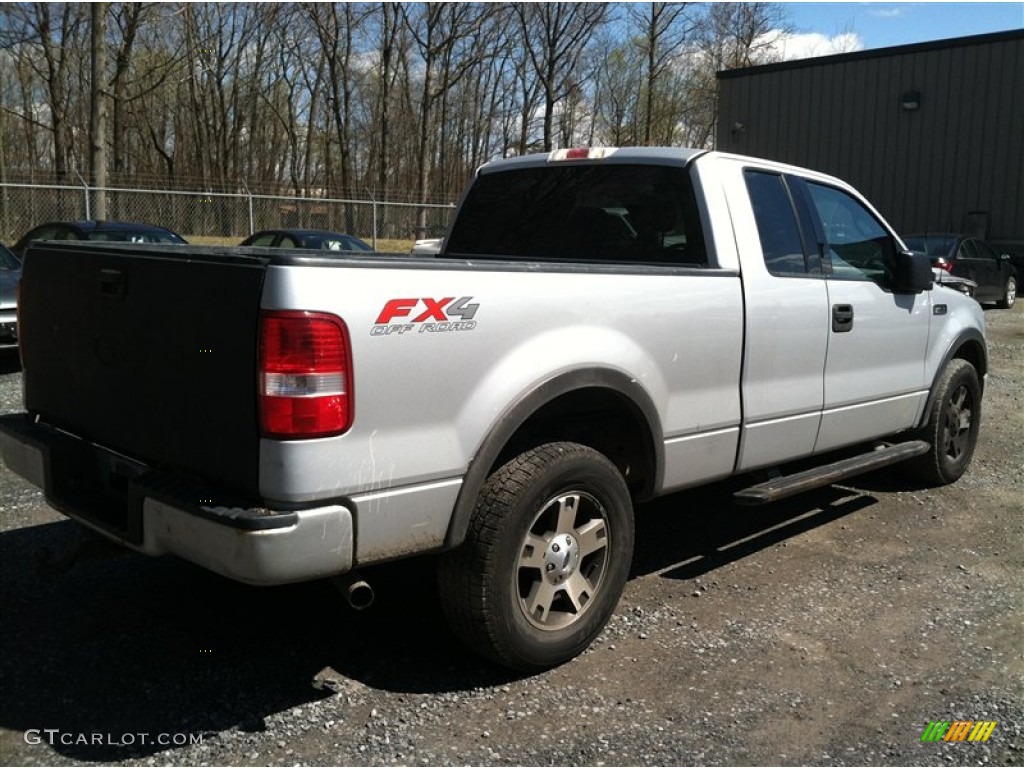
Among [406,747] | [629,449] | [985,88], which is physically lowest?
[406,747]

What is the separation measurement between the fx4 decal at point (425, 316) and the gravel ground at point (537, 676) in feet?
4.37

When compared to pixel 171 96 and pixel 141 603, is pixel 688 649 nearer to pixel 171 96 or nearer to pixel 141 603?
pixel 141 603

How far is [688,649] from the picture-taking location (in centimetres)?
372

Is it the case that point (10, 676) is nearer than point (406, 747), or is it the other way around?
point (406, 747)

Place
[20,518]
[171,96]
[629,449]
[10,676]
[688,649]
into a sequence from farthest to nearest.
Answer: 1. [171,96]
2. [20,518]
3. [629,449]
4. [688,649]
5. [10,676]

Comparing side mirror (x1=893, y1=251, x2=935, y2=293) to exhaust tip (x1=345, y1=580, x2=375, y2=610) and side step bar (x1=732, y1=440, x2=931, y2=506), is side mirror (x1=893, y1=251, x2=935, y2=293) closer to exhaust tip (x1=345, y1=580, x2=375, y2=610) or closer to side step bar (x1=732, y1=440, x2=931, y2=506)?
side step bar (x1=732, y1=440, x2=931, y2=506)

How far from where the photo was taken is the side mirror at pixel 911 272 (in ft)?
16.9

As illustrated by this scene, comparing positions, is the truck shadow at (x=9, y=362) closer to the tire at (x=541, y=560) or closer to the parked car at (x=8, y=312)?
the parked car at (x=8, y=312)

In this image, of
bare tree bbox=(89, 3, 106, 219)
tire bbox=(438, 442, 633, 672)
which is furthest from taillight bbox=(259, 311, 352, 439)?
bare tree bbox=(89, 3, 106, 219)

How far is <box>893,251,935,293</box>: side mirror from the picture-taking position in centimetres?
516

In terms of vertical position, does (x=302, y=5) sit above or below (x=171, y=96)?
above

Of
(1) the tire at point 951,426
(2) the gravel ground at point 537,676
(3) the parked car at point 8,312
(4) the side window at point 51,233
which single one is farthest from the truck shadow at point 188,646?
(4) the side window at point 51,233

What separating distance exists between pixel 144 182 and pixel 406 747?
103 feet

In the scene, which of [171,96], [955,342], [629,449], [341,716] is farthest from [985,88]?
[171,96]
